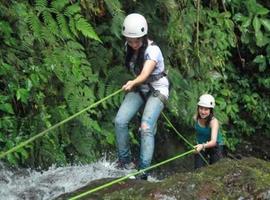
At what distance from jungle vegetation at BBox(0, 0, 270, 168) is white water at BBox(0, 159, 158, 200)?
254mm

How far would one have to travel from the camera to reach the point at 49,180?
6.09 m

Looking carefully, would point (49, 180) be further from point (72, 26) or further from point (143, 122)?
point (72, 26)

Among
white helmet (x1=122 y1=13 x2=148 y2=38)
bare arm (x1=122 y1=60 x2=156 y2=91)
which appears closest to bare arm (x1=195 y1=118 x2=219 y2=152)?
bare arm (x1=122 y1=60 x2=156 y2=91)

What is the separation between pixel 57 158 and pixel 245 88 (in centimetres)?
593

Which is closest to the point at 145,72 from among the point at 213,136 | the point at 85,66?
the point at 213,136

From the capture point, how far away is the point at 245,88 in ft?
39.0

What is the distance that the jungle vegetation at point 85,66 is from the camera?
7.07 meters

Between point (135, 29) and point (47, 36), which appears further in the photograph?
point (47, 36)

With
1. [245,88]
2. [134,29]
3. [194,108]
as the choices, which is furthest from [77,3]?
[245,88]

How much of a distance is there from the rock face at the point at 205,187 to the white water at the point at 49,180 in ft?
2.72

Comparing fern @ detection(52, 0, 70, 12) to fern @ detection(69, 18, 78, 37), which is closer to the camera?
fern @ detection(69, 18, 78, 37)

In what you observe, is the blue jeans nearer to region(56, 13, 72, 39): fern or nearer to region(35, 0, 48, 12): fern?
region(56, 13, 72, 39): fern

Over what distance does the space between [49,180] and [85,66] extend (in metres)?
2.17

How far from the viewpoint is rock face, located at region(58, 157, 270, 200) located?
14.8 ft
